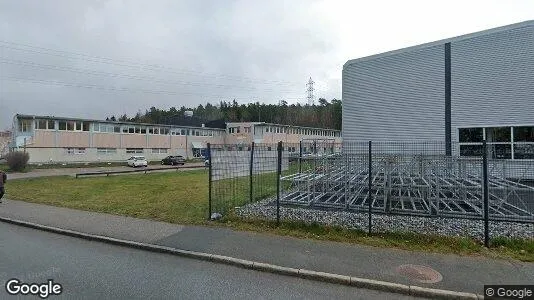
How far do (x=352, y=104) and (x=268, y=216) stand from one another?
15.3 m

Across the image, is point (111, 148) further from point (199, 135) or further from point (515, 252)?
point (515, 252)

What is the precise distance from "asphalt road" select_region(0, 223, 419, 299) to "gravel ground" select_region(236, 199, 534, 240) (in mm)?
2897

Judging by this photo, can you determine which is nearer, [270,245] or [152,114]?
[270,245]

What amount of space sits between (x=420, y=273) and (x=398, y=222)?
276 centimetres

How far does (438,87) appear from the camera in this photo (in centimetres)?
1864

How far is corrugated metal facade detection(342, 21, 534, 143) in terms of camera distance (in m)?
16.3

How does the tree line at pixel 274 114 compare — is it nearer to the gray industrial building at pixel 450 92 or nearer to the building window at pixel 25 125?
the building window at pixel 25 125

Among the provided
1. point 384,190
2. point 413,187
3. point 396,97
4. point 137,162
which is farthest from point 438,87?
point 137,162

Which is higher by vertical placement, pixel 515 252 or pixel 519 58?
pixel 519 58

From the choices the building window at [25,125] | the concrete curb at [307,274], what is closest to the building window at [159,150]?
the building window at [25,125]

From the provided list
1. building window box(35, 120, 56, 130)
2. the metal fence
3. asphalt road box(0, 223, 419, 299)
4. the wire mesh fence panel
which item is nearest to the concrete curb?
asphalt road box(0, 223, 419, 299)

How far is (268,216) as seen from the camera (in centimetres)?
863

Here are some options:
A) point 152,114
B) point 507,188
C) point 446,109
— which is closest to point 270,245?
point 507,188

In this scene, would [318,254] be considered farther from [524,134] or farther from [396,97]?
[396,97]
